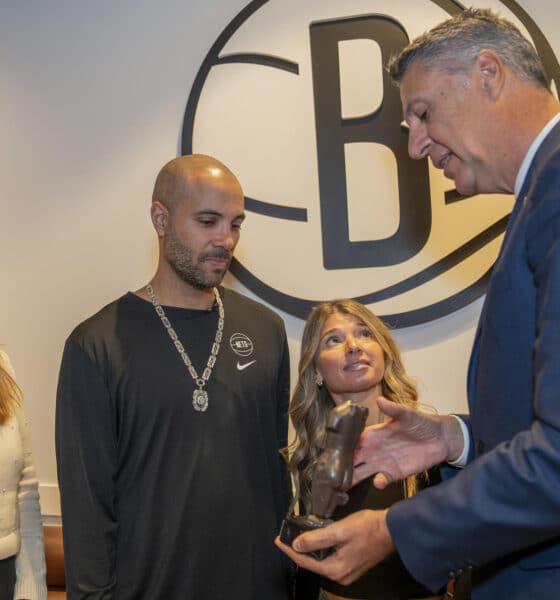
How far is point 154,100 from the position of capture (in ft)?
10.8

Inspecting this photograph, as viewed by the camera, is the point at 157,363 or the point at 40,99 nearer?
the point at 157,363

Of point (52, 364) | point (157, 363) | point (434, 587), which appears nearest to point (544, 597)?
point (434, 587)

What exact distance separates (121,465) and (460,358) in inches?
53.9

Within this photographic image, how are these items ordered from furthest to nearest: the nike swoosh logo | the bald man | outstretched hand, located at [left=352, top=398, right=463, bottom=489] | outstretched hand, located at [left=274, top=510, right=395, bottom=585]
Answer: the nike swoosh logo, the bald man, outstretched hand, located at [left=352, top=398, right=463, bottom=489], outstretched hand, located at [left=274, top=510, right=395, bottom=585]

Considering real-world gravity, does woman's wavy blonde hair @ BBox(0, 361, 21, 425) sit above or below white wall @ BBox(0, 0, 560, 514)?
below

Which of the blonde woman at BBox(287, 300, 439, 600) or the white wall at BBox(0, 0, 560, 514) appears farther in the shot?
the white wall at BBox(0, 0, 560, 514)

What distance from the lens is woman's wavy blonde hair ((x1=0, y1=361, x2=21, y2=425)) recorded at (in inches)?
96.7

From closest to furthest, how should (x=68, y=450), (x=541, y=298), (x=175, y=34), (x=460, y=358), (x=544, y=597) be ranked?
1. (x=541, y=298)
2. (x=544, y=597)
3. (x=68, y=450)
4. (x=460, y=358)
5. (x=175, y=34)

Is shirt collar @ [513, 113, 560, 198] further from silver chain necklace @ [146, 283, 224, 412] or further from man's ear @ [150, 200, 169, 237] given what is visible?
man's ear @ [150, 200, 169, 237]

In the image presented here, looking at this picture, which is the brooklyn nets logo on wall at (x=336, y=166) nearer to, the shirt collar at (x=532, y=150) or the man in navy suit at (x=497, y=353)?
the man in navy suit at (x=497, y=353)

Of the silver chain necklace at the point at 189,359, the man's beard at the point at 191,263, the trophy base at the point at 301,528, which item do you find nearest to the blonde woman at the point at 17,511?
the silver chain necklace at the point at 189,359

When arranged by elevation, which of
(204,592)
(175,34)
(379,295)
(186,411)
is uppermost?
(175,34)

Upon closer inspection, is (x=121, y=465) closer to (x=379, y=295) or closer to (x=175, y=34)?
(x=379, y=295)

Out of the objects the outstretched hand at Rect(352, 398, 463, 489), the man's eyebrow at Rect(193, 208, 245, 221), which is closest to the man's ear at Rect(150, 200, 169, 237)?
the man's eyebrow at Rect(193, 208, 245, 221)
